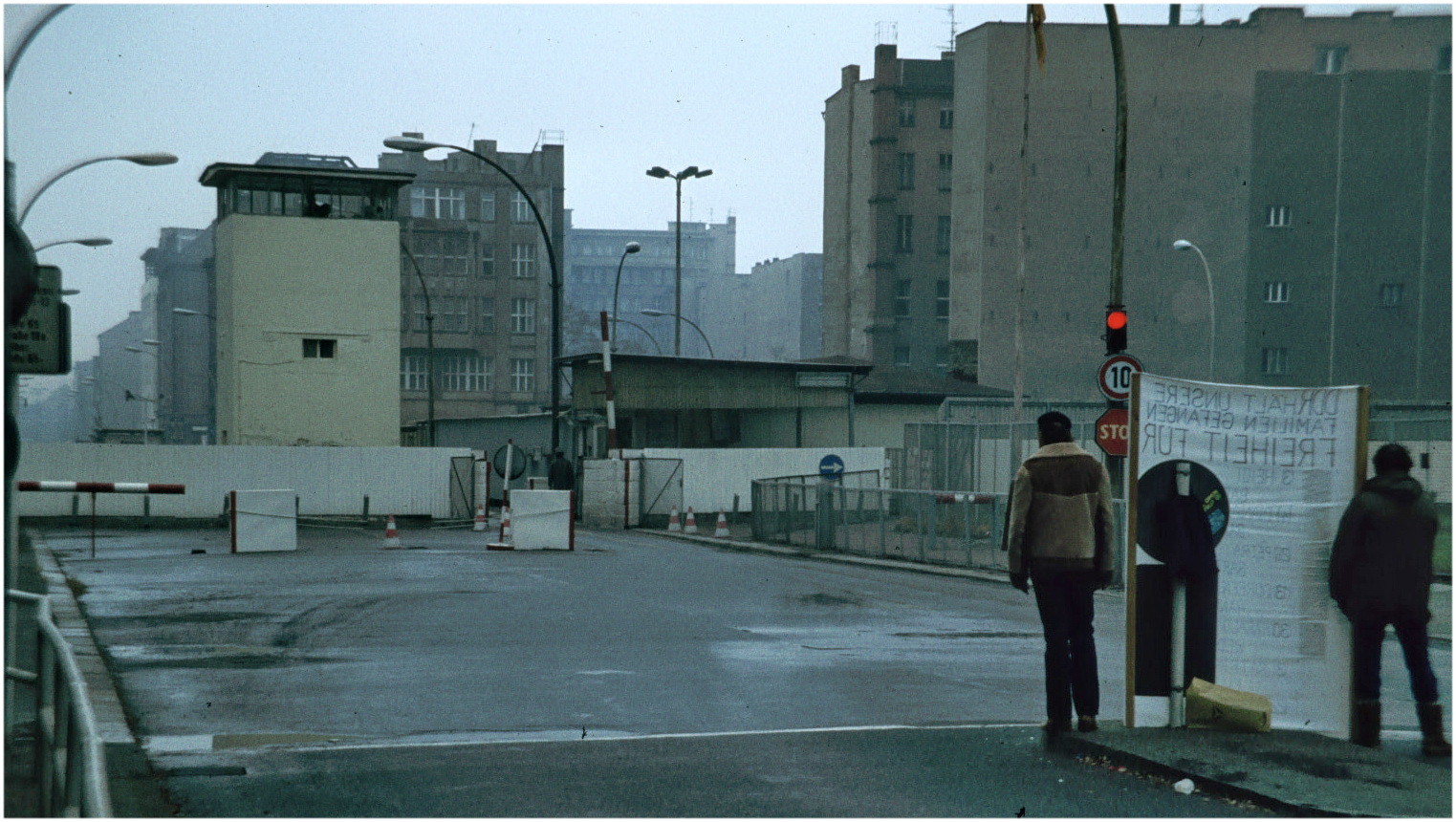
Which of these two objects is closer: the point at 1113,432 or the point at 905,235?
the point at 1113,432

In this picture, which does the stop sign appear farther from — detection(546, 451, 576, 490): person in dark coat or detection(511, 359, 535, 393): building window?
detection(511, 359, 535, 393): building window

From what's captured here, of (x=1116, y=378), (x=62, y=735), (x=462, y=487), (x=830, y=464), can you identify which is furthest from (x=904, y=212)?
(x=62, y=735)

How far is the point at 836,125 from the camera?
290 ft

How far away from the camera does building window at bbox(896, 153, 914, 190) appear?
83.1 metres

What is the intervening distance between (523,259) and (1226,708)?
305ft

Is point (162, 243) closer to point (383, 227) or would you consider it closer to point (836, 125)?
point (836, 125)

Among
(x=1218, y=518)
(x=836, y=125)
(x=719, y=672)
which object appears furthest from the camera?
(x=836, y=125)

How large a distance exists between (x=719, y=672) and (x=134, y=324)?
460 ft

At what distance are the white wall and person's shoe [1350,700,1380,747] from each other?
31359mm

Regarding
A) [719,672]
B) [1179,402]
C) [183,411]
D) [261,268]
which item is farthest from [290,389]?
[183,411]

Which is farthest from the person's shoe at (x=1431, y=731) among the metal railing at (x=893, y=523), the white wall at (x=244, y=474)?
the white wall at (x=244, y=474)

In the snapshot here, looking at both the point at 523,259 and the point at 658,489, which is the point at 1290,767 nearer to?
the point at 658,489

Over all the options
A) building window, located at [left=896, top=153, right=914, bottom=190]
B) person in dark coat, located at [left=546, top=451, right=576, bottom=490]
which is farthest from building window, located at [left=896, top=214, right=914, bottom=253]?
person in dark coat, located at [left=546, top=451, right=576, bottom=490]

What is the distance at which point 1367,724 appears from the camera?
7.89 meters
